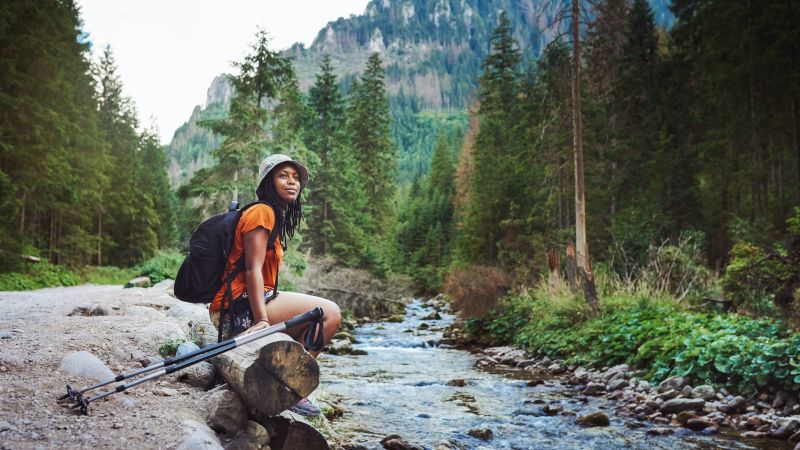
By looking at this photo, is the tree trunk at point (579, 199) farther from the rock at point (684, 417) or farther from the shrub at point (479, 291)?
the rock at point (684, 417)

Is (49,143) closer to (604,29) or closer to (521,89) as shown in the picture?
(604,29)

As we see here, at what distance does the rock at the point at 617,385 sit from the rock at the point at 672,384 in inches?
28.5

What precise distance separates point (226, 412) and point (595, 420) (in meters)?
4.84

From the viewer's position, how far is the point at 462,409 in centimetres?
741

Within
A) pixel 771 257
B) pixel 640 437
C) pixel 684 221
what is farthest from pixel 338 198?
pixel 640 437

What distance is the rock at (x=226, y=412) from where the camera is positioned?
3.37 meters

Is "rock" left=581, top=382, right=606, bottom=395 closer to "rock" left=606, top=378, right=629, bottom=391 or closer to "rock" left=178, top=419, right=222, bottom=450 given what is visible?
"rock" left=606, top=378, right=629, bottom=391

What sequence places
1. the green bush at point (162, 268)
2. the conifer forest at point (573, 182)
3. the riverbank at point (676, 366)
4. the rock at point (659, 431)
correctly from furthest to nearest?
1. the green bush at point (162, 268)
2. the conifer forest at point (573, 182)
3. the riverbank at point (676, 366)
4. the rock at point (659, 431)

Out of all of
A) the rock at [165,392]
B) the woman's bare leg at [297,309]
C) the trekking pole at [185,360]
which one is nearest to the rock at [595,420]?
the woman's bare leg at [297,309]

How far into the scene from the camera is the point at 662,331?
28.7 ft

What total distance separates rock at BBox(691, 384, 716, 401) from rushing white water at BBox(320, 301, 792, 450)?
961 mm

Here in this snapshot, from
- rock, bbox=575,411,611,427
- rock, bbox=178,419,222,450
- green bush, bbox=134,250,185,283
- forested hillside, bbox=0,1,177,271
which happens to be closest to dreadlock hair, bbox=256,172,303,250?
rock, bbox=178,419,222,450

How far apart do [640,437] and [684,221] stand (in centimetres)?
1850

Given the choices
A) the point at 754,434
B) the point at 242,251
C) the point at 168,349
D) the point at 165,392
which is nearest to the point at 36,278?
the point at 168,349
